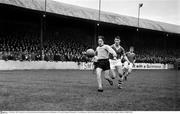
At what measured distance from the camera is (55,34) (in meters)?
35.3

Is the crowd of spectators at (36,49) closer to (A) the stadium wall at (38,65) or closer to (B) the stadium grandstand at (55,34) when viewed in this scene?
(B) the stadium grandstand at (55,34)

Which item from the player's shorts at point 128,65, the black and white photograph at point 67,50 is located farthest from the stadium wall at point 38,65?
the player's shorts at point 128,65

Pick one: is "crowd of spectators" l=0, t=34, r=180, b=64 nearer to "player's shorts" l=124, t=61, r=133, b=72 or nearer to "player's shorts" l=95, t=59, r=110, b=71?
"player's shorts" l=124, t=61, r=133, b=72

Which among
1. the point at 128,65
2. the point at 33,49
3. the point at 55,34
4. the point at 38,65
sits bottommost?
the point at 38,65

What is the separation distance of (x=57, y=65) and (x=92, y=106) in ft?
74.8

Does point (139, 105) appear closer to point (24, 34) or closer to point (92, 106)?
point (92, 106)

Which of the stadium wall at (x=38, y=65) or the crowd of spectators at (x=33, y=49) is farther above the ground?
the crowd of spectators at (x=33, y=49)

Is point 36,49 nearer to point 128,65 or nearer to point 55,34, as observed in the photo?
point 55,34

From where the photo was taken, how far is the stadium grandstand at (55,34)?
28484 mm

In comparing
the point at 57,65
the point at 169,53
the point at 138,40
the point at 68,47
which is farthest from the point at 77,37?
the point at 169,53

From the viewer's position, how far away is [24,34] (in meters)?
32.2

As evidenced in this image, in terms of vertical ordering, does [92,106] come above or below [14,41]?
below

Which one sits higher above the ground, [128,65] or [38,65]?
[128,65]

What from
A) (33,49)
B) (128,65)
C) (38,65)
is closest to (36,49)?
(33,49)
